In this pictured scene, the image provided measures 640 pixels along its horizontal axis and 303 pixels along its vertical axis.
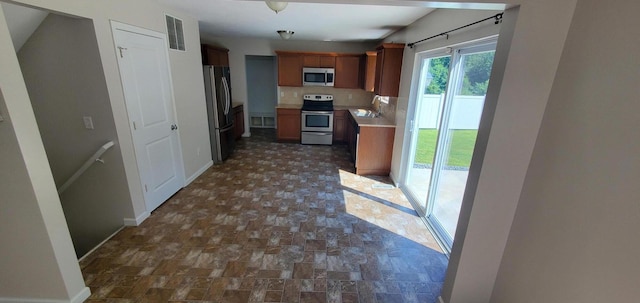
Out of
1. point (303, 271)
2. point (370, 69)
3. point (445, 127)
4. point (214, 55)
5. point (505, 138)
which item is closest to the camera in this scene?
point (505, 138)

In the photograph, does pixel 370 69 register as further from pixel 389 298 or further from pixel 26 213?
pixel 26 213

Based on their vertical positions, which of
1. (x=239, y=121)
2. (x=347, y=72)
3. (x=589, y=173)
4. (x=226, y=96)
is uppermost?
(x=347, y=72)

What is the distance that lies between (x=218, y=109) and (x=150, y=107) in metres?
1.57

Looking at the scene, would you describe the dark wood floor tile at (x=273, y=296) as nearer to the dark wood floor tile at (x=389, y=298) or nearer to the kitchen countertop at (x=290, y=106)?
the dark wood floor tile at (x=389, y=298)

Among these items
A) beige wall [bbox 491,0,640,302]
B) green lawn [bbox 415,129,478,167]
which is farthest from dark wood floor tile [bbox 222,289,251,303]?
green lawn [bbox 415,129,478,167]

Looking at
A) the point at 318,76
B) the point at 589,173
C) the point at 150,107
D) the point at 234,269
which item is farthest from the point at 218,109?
the point at 589,173

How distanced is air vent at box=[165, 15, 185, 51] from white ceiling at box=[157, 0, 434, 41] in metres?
0.17

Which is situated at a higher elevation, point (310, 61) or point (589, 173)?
point (310, 61)

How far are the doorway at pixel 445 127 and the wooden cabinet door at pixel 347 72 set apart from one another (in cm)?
264

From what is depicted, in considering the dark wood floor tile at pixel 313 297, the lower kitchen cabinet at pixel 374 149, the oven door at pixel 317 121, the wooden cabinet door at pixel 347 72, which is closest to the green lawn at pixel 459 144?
the lower kitchen cabinet at pixel 374 149

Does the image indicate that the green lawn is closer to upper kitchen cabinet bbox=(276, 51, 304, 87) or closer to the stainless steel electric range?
the stainless steel electric range

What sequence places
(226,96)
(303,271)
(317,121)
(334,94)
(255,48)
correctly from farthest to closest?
(334,94), (255,48), (317,121), (226,96), (303,271)

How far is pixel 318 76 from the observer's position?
5.84 m

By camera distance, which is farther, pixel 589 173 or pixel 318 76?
pixel 318 76
